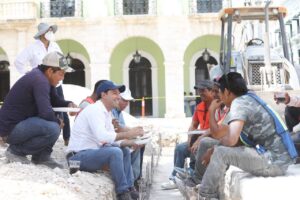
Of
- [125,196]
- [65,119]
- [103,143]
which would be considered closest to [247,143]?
[125,196]

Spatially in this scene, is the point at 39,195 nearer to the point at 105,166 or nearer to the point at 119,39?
the point at 105,166

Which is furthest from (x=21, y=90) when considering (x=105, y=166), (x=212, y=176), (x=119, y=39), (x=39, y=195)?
(x=119, y=39)

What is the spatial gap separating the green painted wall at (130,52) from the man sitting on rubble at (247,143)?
62.4 ft

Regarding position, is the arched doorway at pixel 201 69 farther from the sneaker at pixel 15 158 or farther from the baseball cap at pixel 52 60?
the sneaker at pixel 15 158

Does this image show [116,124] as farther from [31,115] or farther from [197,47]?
[197,47]

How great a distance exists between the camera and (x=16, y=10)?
22.2 meters

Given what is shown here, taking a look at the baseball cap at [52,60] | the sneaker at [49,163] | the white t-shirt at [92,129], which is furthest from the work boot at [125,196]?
the baseball cap at [52,60]

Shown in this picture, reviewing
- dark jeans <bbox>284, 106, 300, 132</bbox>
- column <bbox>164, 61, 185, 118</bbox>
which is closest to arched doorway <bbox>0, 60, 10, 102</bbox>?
column <bbox>164, 61, 185, 118</bbox>

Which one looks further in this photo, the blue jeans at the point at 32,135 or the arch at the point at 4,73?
the arch at the point at 4,73

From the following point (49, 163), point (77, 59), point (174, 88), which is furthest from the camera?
point (77, 59)

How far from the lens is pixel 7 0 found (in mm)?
22125

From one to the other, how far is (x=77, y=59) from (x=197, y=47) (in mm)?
5836

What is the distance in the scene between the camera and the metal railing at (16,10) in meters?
22.2

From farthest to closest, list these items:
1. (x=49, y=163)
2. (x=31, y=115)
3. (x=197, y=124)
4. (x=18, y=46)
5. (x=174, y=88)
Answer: (x=18, y=46) → (x=174, y=88) → (x=197, y=124) → (x=49, y=163) → (x=31, y=115)
